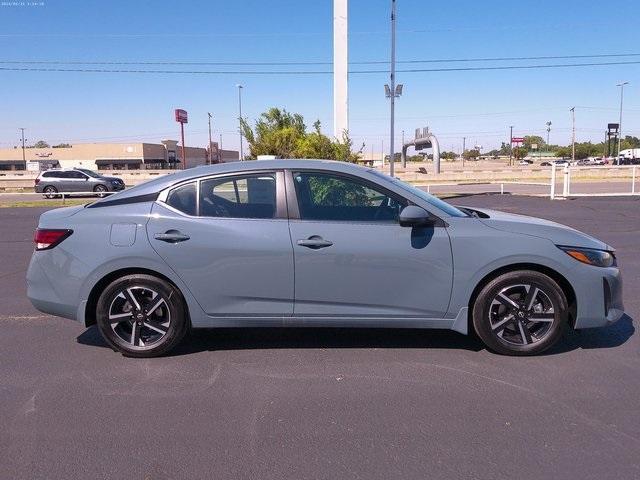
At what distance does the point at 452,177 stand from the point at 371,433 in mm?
42341

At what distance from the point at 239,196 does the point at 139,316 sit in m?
1.26

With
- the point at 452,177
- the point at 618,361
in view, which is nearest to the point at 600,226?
the point at 618,361

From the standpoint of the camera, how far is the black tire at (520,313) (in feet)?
14.3

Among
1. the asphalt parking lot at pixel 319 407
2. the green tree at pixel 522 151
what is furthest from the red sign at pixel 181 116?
the green tree at pixel 522 151

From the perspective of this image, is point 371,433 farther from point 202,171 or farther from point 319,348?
point 202,171

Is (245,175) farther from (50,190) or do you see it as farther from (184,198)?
(50,190)

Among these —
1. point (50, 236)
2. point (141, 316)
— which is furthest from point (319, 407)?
point (50, 236)

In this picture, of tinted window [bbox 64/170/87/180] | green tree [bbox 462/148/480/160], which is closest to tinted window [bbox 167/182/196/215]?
tinted window [bbox 64/170/87/180]

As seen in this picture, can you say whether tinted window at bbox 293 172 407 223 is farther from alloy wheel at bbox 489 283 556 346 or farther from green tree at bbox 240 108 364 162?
green tree at bbox 240 108 364 162

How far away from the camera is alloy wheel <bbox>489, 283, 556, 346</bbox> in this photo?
4.37 metres

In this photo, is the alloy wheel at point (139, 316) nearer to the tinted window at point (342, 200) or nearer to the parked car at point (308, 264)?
the parked car at point (308, 264)

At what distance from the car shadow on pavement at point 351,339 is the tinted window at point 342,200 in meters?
1.17

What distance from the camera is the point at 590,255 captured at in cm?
440

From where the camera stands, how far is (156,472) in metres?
2.96
